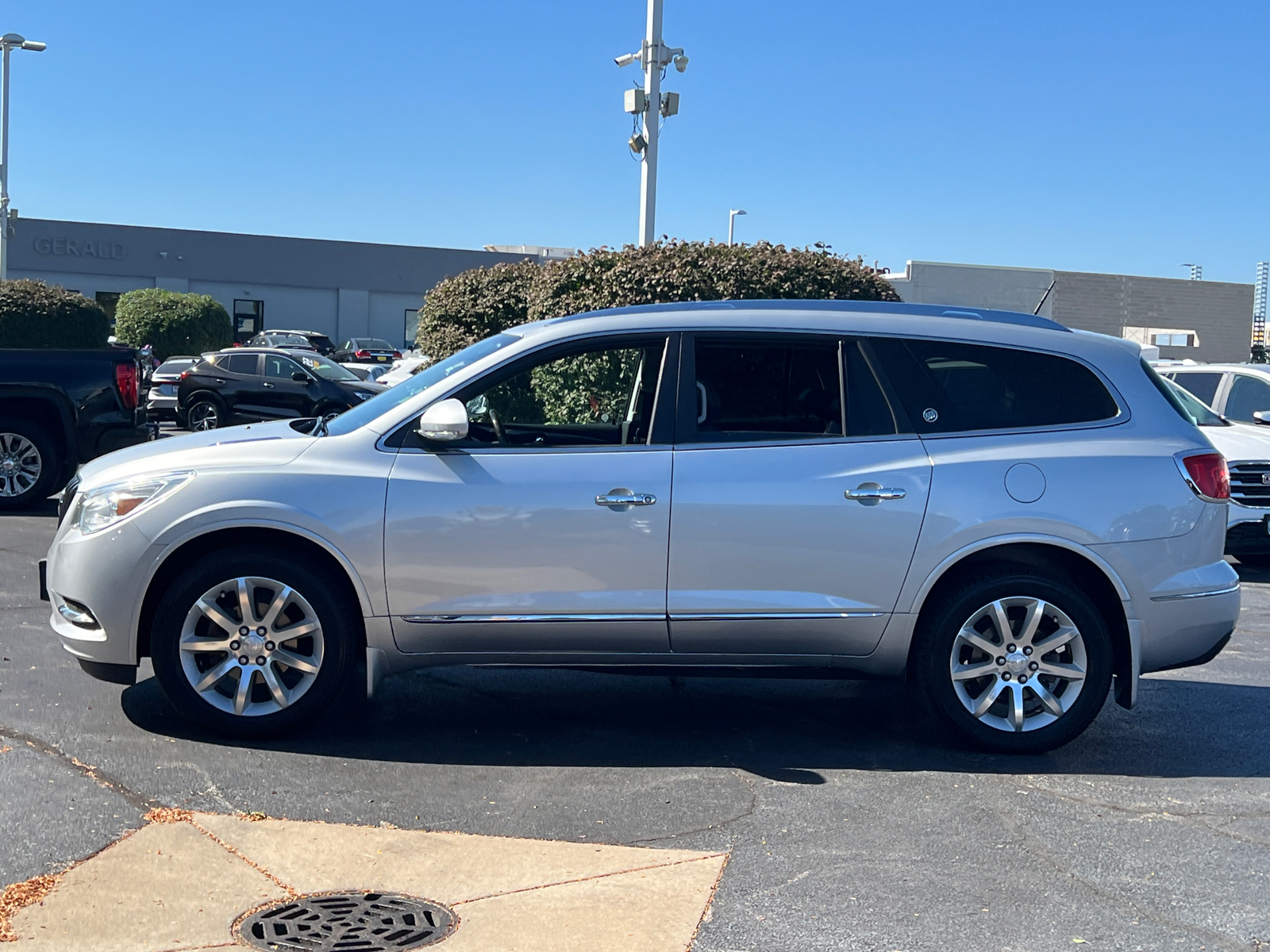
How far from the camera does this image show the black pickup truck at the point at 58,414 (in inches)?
475

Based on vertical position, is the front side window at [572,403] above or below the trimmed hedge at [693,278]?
below

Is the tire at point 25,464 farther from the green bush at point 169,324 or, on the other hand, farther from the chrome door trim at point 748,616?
the green bush at point 169,324

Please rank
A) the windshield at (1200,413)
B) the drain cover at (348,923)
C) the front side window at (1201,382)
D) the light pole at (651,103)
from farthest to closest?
the light pole at (651,103)
the front side window at (1201,382)
the windshield at (1200,413)
the drain cover at (348,923)

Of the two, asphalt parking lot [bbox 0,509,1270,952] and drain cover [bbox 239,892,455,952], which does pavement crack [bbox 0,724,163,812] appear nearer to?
asphalt parking lot [bbox 0,509,1270,952]

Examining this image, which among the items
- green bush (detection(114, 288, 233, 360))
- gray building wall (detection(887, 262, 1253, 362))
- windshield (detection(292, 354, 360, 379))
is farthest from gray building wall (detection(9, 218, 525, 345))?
windshield (detection(292, 354, 360, 379))

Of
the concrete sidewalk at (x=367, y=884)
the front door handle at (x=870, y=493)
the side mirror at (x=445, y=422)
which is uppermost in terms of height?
the side mirror at (x=445, y=422)

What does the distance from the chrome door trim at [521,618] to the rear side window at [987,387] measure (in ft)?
4.67

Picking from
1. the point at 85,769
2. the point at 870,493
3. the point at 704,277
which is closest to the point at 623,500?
the point at 870,493

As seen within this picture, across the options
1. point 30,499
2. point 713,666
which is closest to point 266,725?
point 713,666

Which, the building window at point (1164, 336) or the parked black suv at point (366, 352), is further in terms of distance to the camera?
the building window at point (1164, 336)

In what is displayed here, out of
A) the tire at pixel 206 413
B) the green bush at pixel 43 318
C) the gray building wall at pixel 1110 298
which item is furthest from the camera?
the gray building wall at pixel 1110 298

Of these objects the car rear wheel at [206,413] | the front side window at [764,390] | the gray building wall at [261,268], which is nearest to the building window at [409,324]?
the gray building wall at [261,268]

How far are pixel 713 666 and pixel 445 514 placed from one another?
1.26 m

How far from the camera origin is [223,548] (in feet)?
17.7
